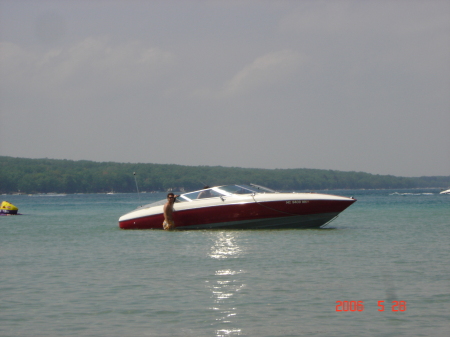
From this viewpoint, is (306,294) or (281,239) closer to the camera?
(306,294)

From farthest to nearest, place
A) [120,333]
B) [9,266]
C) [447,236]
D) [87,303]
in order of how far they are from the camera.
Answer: [447,236]
[9,266]
[87,303]
[120,333]

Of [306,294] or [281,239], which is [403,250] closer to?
[281,239]

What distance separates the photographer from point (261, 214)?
931 inches

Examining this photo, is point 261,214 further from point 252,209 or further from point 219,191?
point 219,191

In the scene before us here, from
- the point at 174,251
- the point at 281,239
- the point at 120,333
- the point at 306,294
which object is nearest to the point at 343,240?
the point at 281,239

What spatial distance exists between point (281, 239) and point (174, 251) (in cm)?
443

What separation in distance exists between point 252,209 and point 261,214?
393 mm

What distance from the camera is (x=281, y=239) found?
835 inches

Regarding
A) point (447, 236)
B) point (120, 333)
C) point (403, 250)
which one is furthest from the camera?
point (447, 236)
